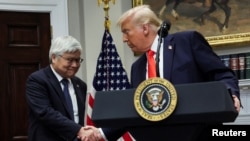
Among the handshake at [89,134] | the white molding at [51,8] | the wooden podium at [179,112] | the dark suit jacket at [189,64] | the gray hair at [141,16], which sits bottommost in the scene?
the handshake at [89,134]

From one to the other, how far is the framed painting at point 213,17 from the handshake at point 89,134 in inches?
104

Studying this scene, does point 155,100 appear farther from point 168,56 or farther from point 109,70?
point 109,70

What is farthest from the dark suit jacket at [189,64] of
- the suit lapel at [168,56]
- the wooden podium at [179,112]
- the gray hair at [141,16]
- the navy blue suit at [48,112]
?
the navy blue suit at [48,112]

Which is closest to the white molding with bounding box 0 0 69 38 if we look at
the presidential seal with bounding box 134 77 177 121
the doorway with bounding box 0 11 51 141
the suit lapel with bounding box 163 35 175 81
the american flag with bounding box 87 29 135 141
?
the doorway with bounding box 0 11 51 141

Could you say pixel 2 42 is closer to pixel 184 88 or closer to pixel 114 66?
pixel 114 66

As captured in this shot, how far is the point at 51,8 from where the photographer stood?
5918mm

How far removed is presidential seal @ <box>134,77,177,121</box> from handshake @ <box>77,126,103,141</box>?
45.5 inches

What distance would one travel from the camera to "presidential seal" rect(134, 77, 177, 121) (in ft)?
5.15

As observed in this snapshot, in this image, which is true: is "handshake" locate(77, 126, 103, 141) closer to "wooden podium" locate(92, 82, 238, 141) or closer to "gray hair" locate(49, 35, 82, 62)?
"gray hair" locate(49, 35, 82, 62)

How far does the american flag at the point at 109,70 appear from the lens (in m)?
5.44

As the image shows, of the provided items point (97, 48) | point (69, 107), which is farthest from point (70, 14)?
point (69, 107)

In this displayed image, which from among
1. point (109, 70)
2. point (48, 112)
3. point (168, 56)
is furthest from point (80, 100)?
point (109, 70)

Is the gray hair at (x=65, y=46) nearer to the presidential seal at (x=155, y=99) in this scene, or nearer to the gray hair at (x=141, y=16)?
the gray hair at (x=141, y=16)

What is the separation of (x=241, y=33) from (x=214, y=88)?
3804mm
